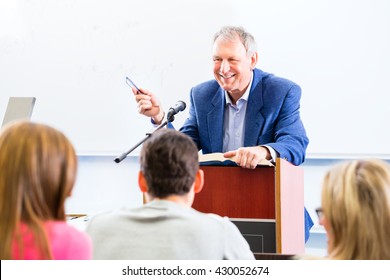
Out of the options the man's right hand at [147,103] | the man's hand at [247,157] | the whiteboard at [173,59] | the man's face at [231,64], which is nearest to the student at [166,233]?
the man's hand at [247,157]

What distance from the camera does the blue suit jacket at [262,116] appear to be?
2787 mm

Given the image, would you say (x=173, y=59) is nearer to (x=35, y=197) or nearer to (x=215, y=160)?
(x=215, y=160)

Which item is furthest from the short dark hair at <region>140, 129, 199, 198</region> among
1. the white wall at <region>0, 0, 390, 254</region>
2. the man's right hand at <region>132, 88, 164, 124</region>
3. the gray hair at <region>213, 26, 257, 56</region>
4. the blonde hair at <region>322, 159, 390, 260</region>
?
the white wall at <region>0, 0, 390, 254</region>

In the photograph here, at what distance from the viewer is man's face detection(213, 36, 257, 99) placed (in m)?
2.89

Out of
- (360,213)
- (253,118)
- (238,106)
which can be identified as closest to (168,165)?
(360,213)

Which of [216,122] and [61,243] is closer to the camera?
[61,243]

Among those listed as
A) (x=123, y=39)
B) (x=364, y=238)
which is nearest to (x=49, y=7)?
(x=123, y=39)

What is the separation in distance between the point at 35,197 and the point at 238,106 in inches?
65.5

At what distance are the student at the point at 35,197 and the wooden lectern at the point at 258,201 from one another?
3.13 ft

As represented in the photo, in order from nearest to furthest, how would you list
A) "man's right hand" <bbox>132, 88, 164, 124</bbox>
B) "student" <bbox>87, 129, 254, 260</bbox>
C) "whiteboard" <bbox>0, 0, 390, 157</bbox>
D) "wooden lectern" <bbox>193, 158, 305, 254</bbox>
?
"student" <bbox>87, 129, 254, 260</bbox>, "wooden lectern" <bbox>193, 158, 305, 254</bbox>, "man's right hand" <bbox>132, 88, 164, 124</bbox>, "whiteboard" <bbox>0, 0, 390, 157</bbox>

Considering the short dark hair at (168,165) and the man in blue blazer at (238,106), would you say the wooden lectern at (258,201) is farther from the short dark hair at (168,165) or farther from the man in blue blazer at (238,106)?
the short dark hair at (168,165)

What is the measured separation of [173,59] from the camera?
13.4 feet

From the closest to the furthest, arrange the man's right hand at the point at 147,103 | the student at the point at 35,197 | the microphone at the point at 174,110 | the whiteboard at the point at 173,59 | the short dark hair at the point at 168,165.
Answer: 1. the student at the point at 35,197
2. the short dark hair at the point at 168,165
3. the microphone at the point at 174,110
4. the man's right hand at the point at 147,103
5. the whiteboard at the point at 173,59

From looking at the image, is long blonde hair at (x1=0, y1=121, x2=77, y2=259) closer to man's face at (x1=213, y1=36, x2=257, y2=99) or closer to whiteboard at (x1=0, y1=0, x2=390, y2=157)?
man's face at (x1=213, y1=36, x2=257, y2=99)
